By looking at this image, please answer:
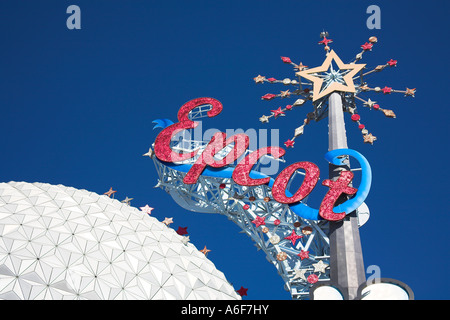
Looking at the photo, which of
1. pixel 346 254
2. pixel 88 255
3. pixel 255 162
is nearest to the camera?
pixel 346 254

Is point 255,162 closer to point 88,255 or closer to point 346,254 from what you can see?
point 346,254

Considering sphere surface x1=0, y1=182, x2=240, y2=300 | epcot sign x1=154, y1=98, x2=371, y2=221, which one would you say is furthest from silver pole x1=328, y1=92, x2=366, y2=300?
sphere surface x1=0, y1=182, x2=240, y2=300

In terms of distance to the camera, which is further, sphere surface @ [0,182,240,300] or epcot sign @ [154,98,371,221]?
epcot sign @ [154,98,371,221]

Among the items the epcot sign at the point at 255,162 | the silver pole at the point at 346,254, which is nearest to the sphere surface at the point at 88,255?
the epcot sign at the point at 255,162

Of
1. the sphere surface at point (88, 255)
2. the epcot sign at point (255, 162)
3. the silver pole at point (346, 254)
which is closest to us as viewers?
the silver pole at point (346, 254)

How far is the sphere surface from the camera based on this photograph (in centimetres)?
2708

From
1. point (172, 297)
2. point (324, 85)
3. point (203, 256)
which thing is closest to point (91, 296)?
point (172, 297)

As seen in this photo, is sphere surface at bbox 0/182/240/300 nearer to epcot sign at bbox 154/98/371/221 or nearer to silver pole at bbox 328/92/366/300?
epcot sign at bbox 154/98/371/221

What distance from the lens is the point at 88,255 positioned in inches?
1151

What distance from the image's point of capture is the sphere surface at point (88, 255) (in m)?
27.1

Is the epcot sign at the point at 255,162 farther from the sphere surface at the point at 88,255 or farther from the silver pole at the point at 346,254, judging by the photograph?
the sphere surface at the point at 88,255

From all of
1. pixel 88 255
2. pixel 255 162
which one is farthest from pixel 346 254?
pixel 88 255
